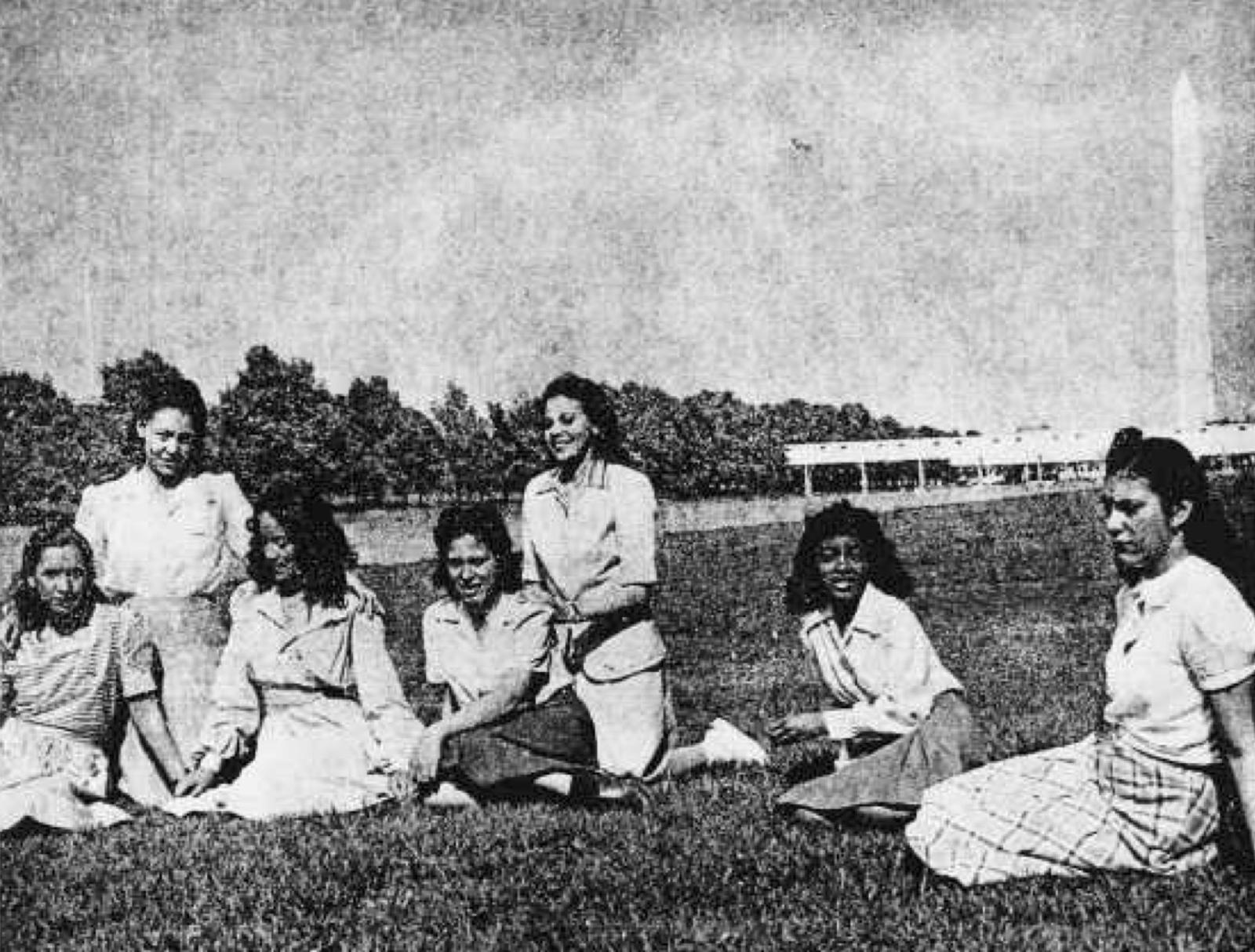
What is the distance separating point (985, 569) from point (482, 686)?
14.1 meters

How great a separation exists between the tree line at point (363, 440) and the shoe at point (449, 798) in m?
38.2

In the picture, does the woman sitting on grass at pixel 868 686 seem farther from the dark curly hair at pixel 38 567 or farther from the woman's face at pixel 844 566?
the dark curly hair at pixel 38 567

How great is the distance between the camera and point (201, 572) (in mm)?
6844

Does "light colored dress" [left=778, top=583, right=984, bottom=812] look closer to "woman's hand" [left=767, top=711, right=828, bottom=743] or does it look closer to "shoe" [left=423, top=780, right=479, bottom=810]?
"woman's hand" [left=767, top=711, right=828, bottom=743]

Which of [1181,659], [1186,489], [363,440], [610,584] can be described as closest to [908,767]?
[1181,659]

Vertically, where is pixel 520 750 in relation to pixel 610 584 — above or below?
below

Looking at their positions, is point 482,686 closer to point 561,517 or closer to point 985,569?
point 561,517

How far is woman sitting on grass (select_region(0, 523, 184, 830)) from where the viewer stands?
20.5ft

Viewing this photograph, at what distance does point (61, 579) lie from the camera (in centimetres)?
626

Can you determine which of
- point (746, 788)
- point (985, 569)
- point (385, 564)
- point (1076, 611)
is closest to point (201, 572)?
point (746, 788)

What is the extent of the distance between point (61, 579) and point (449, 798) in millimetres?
2145

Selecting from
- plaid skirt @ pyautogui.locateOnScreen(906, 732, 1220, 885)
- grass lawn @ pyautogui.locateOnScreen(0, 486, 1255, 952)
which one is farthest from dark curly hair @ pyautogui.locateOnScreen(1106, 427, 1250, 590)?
grass lawn @ pyautogui.locateOnScreen(0, 486, 1255, 952)

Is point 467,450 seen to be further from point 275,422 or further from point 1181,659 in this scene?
point 1181,659

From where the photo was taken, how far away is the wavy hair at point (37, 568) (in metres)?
6.32
